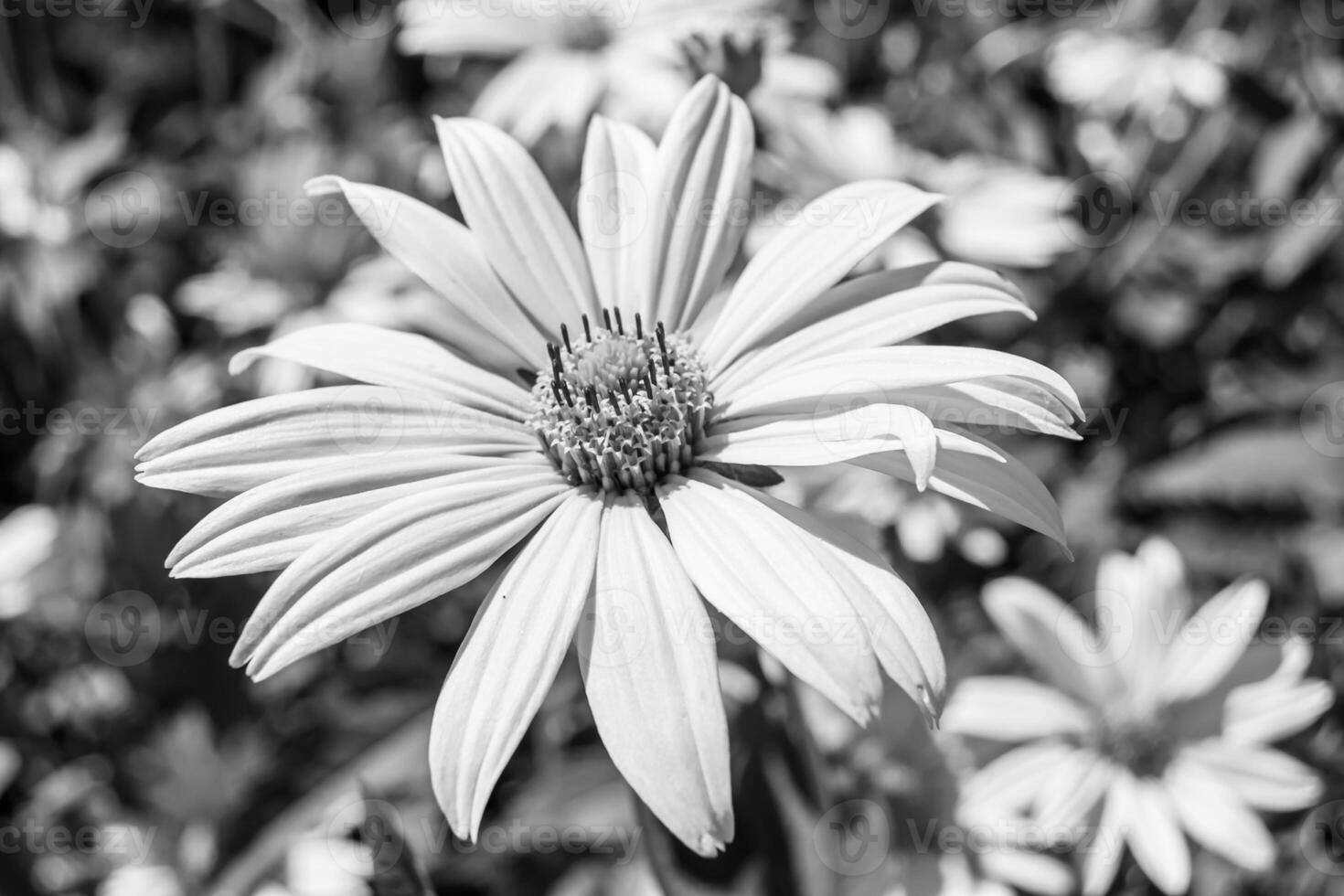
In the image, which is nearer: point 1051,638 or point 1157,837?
point 1157,837

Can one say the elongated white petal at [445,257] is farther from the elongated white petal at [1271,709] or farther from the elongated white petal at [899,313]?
the elongated white petal at [1271,709]

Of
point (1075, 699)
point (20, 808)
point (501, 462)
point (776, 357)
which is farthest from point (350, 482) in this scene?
point (20, 808)

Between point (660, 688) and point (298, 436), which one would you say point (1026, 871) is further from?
point (298, 436)

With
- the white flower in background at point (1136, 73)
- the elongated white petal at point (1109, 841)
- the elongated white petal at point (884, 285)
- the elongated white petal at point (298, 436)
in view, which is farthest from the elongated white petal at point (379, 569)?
the white flower in background at point (1136, 73)

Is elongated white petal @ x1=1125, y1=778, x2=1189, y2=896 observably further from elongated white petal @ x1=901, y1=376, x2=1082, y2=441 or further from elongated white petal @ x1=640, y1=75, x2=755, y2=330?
elongated white petal @ x1=640, y1=75, x2=755, y2=330

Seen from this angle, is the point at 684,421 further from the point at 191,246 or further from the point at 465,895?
the point at 191,246

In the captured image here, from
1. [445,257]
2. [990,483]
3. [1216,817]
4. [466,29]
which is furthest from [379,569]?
[466,29]
